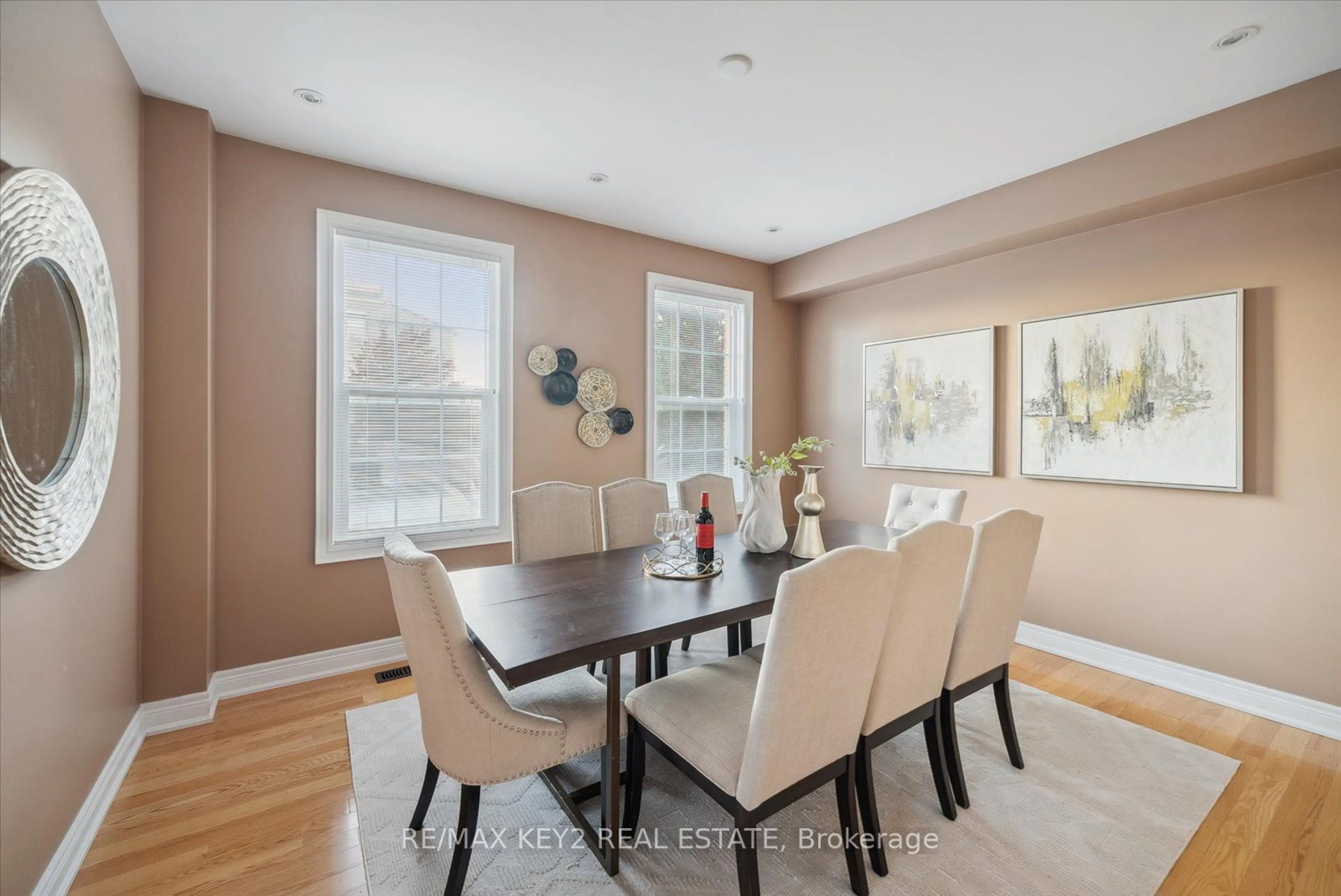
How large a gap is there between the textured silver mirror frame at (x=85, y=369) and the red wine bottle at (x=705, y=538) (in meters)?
1.90

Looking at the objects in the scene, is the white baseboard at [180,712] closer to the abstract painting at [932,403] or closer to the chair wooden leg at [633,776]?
the chair wooden leg at [633,776]

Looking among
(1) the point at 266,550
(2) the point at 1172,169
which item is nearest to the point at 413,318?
(1) the point at 266,550

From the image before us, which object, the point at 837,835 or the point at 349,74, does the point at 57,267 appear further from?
the point at 837,835

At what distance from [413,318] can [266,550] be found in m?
1.45

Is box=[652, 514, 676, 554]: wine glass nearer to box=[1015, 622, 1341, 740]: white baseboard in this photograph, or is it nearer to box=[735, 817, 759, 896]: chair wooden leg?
box=[735, 817, 759, 896]: chair wooden leg

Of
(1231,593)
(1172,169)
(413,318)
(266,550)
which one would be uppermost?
(1172,169)

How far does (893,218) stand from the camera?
378 cm

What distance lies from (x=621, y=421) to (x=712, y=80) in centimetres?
221

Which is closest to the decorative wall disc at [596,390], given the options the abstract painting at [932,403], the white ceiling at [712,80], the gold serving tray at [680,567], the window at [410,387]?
the window at [410,387]

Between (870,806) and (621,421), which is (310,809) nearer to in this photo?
(870,806)

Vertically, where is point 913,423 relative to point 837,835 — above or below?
above

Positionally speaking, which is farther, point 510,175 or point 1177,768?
point 510,175

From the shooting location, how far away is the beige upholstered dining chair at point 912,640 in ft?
5.32

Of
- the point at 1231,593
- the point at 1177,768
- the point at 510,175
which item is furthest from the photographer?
the point at 510,175
